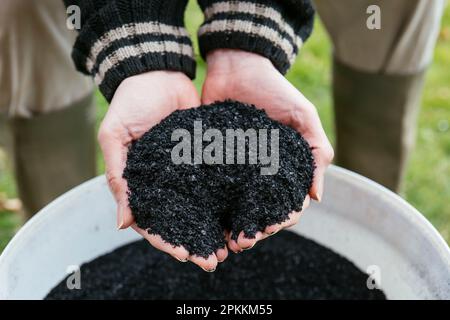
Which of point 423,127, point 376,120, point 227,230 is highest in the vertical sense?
point 227,230

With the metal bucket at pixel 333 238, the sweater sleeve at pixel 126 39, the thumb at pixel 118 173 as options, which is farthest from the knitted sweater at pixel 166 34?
A: the metal bucket at pixel 333 238

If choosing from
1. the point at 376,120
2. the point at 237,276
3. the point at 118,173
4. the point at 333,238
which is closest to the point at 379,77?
the point at 376,120

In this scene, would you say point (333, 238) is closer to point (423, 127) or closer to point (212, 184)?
point (212, 184)

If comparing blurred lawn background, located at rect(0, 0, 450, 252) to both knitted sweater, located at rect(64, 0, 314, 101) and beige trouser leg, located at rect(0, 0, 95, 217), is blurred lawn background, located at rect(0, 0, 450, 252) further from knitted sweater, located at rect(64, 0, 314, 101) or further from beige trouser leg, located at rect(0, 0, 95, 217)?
knitted sweater, located at rect(64, 0, 314, 101)

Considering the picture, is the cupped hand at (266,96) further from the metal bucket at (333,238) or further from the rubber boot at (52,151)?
the rubber boot at (52,151)

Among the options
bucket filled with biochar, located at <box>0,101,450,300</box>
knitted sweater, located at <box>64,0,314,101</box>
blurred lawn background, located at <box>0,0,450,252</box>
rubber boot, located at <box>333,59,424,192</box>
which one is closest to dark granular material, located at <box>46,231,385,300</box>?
bucket filled with biochar, located at <box>0,101,450,300</box>

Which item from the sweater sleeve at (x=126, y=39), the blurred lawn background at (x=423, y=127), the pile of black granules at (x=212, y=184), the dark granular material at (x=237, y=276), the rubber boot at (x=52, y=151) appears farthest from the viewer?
the blurred lawn background at (x=423, y=127)

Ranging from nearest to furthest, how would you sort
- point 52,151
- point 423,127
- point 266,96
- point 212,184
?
point 212,184 → point 266,96 → point 52,151 → point 423,127
